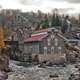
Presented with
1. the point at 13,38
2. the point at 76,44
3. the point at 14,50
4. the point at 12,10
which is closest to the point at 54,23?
the point at 76,44

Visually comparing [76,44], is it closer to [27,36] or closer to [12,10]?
[27,36]

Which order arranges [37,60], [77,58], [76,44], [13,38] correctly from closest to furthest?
[37,60] → [77,58] → [13,38] → [76,44]

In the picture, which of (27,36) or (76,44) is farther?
(76,44)

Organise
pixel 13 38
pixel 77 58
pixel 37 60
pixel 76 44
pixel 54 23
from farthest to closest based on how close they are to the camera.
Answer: pixel 54 23
pixel 76 44
pixel 13 38
pixel 77 58
pixel 37 60

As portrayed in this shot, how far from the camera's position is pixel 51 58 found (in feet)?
212

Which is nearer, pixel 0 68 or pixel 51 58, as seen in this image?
pixel 0 68

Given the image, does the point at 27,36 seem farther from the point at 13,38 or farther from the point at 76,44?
the point at 76,44

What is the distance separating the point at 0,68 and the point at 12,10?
112626 millimetres

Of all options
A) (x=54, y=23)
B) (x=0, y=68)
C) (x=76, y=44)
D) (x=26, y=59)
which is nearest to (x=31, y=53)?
(x=26, y=59)

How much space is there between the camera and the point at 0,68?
49.5 metres

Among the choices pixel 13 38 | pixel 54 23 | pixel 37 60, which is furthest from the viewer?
pixel 54 23

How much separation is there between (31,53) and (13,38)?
11.4 metres

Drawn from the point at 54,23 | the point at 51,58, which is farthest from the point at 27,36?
the point at 54,23

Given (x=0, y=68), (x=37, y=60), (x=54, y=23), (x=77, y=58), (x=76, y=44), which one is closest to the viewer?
(x=0, y=68)
